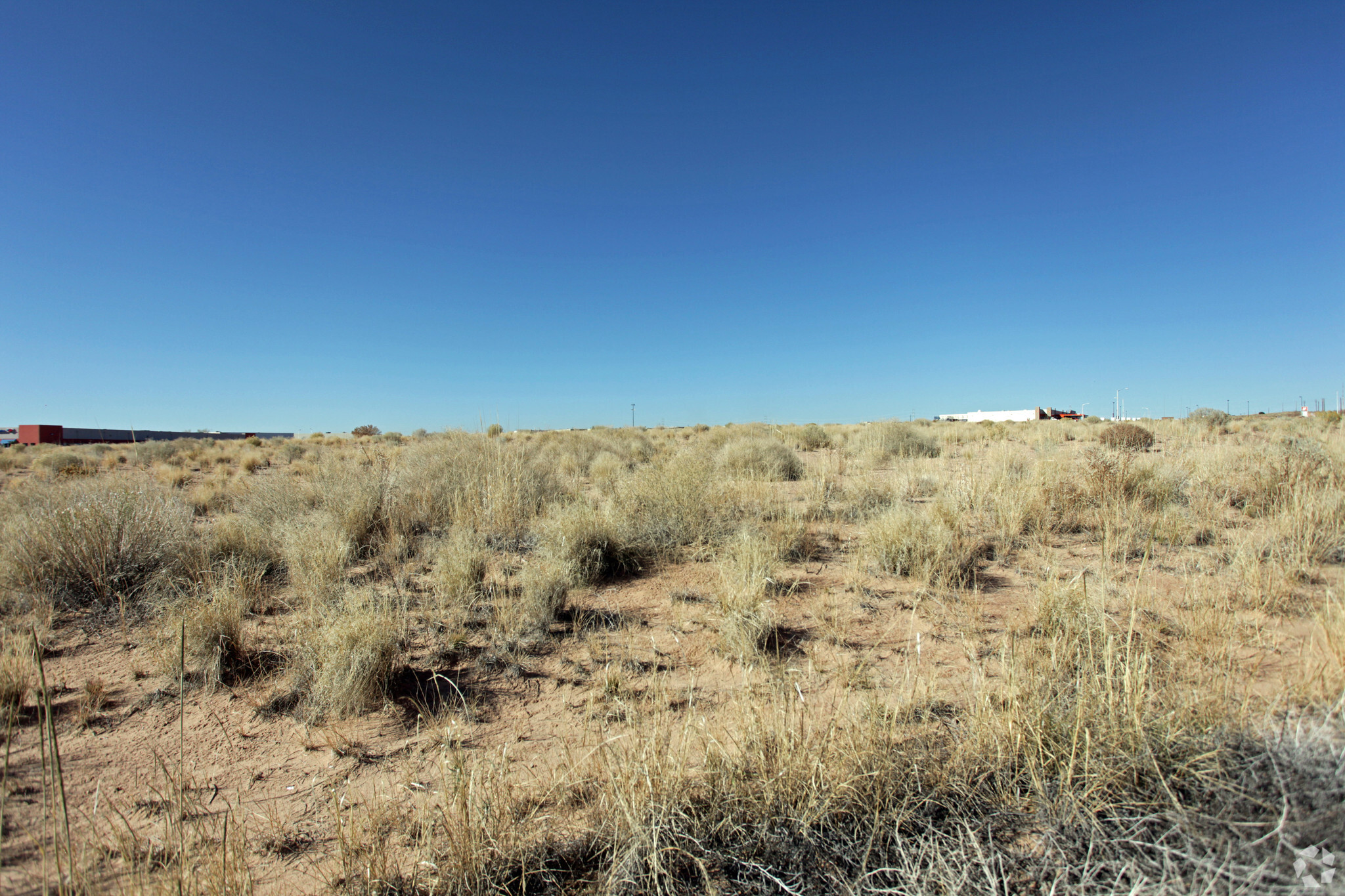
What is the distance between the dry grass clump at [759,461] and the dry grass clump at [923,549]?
3540 mm

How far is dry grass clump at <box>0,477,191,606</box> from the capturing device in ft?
13.4

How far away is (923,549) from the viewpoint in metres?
4.29

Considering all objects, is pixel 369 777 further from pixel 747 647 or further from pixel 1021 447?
pixel 1021 447

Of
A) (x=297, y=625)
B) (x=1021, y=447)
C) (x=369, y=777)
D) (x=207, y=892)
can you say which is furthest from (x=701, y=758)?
(x=1021, y=447)

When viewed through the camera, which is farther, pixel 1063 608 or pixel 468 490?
pixel 468 490

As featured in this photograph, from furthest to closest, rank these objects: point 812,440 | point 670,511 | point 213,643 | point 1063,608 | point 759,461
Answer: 1. point 812,440
2. point 759,461
3. point 670,511
4. point 213,643
5. point 1063,608

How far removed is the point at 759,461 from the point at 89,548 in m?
8.28

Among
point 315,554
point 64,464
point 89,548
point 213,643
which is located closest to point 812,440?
point 315,554

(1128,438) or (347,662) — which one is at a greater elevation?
(1128,438)

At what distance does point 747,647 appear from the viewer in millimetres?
3016

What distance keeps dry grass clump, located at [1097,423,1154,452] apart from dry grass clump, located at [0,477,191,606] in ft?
48.9

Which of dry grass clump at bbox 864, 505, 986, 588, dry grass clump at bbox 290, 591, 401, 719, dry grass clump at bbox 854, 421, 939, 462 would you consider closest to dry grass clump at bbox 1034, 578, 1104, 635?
dry grass clump at bbox 864, 505, 986, 588

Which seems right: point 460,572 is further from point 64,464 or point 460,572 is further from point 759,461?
point 64,464

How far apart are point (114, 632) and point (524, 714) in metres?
3.32
